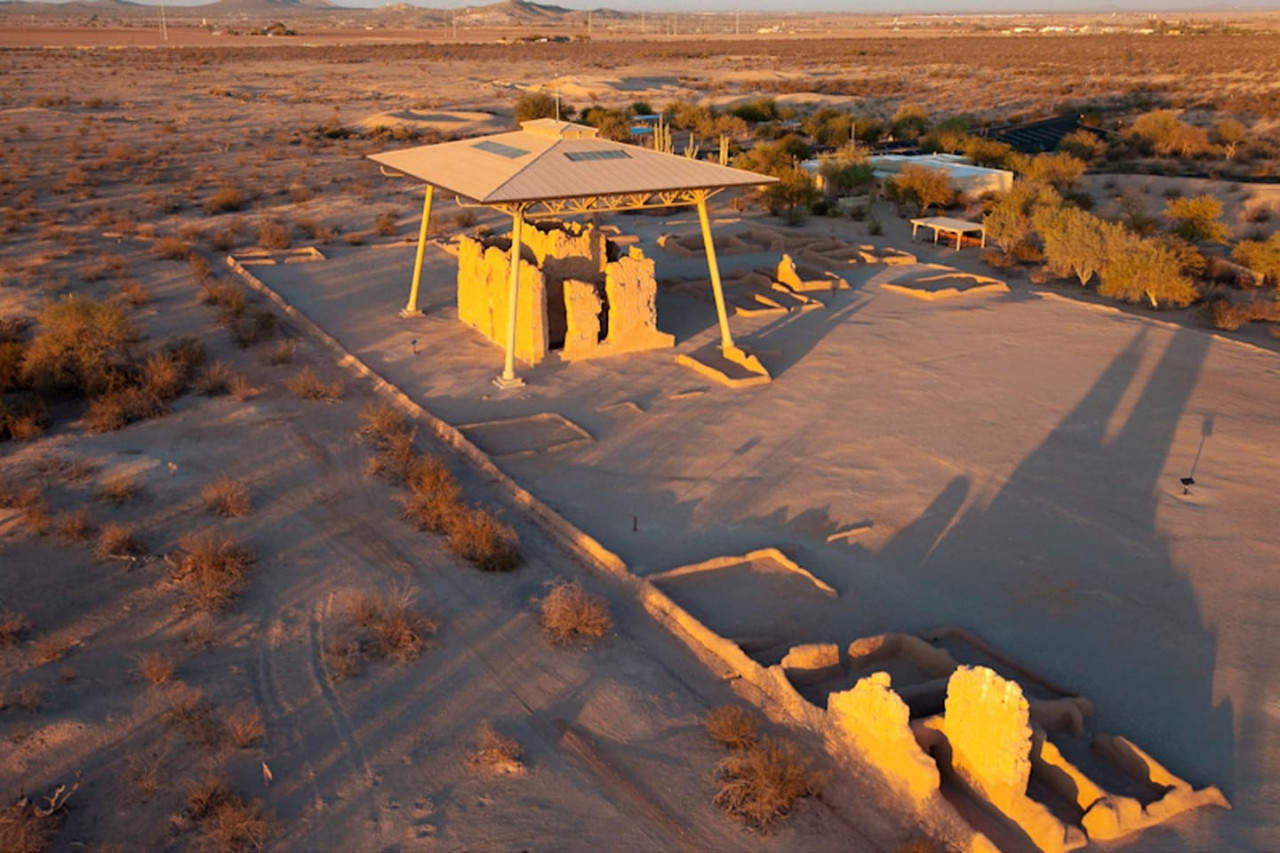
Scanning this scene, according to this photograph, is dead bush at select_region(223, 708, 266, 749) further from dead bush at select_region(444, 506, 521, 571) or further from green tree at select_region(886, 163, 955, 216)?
green tree at select_region(886, 163, 955, 216)

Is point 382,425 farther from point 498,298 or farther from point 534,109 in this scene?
point 534,109

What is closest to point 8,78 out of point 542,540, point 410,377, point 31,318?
point 31,318

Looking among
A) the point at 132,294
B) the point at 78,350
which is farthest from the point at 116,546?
the point at 132,294

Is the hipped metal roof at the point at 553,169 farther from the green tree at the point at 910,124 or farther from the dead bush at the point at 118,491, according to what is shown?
the green tree at the point at 910,124

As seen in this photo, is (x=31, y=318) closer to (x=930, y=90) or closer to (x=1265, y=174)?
(x=1265, y=174)

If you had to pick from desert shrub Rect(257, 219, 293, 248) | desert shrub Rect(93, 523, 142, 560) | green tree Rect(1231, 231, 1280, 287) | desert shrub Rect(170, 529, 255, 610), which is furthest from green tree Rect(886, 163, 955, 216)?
desert shrub Rect(93, 523, 142, 560)

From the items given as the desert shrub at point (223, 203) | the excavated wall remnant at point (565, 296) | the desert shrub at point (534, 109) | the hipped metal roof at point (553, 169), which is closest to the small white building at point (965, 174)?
the hipped metal roof at point (553, 169)
